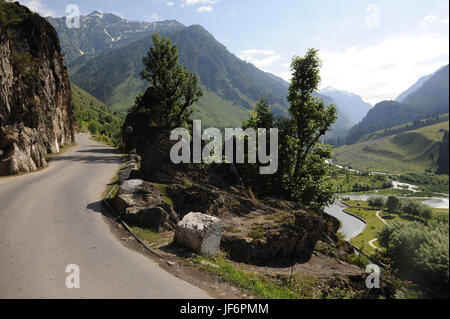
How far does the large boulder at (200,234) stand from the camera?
1008 centimetres

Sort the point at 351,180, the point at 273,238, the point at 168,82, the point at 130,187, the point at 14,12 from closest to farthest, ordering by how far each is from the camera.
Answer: the point at 273,238 < the point at 130,187 < the point at 14,12 < the point at 168,82 < the point at 351,180

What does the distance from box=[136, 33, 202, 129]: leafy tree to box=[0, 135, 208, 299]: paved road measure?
22.9 metres

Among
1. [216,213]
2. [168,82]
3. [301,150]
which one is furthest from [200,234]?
[168,82]

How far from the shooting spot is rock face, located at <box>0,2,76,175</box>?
20.1 m

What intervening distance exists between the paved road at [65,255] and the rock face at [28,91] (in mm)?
6794

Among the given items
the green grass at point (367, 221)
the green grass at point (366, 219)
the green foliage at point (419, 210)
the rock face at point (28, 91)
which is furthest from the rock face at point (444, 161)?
the green grass at point (366, 219)

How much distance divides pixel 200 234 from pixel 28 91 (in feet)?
96.7

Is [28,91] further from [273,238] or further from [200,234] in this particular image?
[273,238]

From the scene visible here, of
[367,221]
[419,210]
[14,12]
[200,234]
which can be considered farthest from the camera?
A: [367,221]

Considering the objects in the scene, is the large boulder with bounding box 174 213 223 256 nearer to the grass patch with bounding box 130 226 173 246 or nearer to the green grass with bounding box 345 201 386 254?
the grass patch with bounding box 130 226 173 246

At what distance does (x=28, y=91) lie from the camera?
26.8m

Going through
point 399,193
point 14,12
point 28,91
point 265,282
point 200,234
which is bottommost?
point 399,193

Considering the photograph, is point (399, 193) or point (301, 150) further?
point (399, 193)

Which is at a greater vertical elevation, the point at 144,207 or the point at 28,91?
the point at 28,91
